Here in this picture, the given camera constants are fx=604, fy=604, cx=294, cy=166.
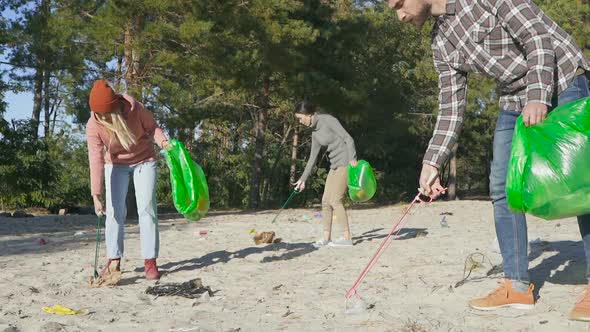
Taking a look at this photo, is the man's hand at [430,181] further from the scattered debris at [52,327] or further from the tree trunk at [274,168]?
the tree trunk at [274,168]

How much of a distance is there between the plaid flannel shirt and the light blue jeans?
97.2 inches

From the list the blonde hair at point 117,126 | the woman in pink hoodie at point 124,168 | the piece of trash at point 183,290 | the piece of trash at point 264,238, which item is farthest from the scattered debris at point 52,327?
the piece of trash at point 264,238

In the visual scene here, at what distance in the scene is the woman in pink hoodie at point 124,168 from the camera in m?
4.64

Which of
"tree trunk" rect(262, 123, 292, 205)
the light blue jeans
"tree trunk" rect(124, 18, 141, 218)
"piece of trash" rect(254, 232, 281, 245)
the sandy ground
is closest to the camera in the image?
the sandy ground

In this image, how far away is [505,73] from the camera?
123 inches

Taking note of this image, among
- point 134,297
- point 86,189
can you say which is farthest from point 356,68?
point 134,297

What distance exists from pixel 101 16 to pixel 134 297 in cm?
883

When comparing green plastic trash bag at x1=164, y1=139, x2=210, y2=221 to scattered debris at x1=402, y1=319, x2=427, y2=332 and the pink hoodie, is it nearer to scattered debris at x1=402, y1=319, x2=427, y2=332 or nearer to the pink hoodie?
the pink hoodie

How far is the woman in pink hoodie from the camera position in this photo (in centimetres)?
464

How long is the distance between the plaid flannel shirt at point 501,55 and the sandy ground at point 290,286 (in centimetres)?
99

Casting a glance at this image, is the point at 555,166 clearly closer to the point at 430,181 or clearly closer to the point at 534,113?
the point at 534,113

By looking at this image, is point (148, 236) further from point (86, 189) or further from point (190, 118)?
point (86, 189)

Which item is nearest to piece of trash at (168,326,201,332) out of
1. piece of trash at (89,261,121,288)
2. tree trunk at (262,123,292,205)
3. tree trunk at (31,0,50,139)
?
piece of trash at (89,261,121,288)

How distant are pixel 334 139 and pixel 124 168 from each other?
2.72 metres
